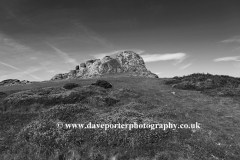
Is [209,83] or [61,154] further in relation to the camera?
[209,83]

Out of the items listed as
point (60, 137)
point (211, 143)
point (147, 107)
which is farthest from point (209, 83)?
point (60, 137)

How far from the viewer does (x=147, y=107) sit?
18188mm

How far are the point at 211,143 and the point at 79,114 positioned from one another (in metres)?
10.9

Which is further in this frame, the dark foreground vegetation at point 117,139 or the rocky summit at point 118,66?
the rocky summit at point 118,66

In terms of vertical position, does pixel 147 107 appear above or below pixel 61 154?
above

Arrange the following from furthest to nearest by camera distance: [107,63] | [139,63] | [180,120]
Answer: [139,63]
[107,63]
[180,120]

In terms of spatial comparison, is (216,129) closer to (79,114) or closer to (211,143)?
(211,143)

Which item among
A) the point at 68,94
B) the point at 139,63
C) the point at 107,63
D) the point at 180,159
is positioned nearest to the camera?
the point at 180,159

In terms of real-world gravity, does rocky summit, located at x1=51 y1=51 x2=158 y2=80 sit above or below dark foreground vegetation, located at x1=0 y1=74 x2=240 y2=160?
above

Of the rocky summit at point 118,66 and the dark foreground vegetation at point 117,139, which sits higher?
the rocky summit at point 118,66

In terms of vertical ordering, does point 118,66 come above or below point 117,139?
above

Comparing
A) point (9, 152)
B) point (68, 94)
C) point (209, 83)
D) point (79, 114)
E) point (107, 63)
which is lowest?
point (9, 152)

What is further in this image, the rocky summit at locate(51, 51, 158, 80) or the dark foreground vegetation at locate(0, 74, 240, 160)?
the rocky summit at locate(51, 51, 158, 80)

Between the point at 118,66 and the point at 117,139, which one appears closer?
the point at 117,139
